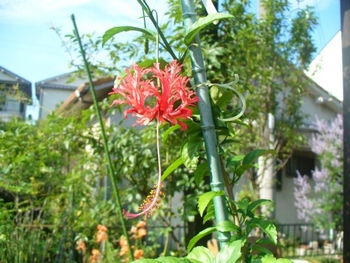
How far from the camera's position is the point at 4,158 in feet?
9.96

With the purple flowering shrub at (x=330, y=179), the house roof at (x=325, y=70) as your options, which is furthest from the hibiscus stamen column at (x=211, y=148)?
the purple flowering shrub at (x=330, y=179)

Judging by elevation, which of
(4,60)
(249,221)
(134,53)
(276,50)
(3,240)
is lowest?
(3,240)

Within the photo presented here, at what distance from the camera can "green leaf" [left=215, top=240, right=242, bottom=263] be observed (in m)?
0.96

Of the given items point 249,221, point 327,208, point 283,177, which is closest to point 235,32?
point 249,221

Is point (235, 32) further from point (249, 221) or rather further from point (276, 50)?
point (249, 221)

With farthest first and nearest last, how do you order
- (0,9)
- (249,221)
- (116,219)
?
1. (116,219)
2. (0,9)
3. (249,221)

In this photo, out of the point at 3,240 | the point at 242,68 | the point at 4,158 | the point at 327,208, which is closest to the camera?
the point at 3,240

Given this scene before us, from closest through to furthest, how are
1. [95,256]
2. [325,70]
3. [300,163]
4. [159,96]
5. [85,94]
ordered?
[159,96], [95,256], [325,70], [85,94], [300,163]

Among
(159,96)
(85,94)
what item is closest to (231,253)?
(159,96)

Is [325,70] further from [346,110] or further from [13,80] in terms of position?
[13,80]

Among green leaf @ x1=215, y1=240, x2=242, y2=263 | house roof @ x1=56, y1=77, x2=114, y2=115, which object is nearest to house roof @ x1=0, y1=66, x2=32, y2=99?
green leaf @ x1=215, y1=240, x2=242, y2=263

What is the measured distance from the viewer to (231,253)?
97cm

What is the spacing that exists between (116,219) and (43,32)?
12.0ft

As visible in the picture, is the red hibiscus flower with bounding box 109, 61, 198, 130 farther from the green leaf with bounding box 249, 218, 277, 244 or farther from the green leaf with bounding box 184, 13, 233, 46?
the green leaf with bounding box 249, 218, 277, 244
